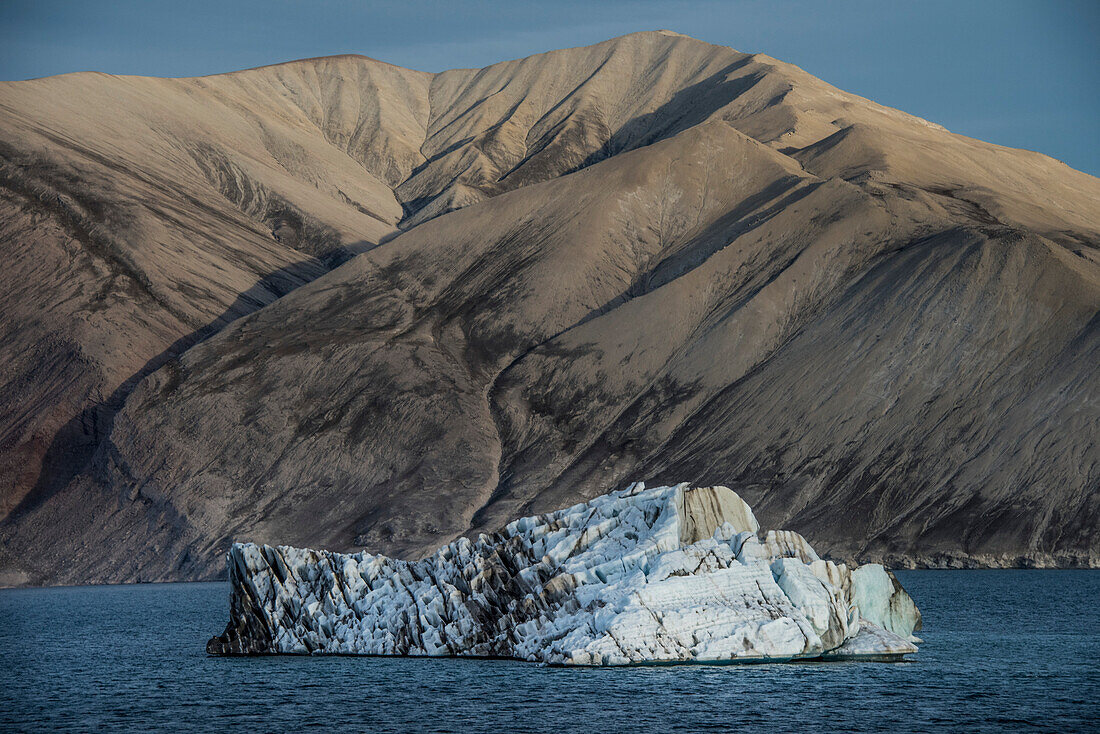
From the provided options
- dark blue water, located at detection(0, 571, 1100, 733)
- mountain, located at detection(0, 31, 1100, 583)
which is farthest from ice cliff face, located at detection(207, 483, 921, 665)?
mountain, located at detection(0, 31, 1100, 583)

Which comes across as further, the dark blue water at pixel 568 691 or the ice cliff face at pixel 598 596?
the ice cliff face at pixel 598 596

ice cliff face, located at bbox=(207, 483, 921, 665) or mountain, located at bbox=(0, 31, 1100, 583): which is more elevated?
mountain, located at bbox=(0, 31, 1100, 583)

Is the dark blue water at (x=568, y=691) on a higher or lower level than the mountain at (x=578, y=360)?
lower

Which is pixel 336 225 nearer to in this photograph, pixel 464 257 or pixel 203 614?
pixel 464 257

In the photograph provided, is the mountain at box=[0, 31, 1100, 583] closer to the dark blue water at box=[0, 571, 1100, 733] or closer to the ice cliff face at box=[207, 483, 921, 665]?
the dark blue water at box=[0, 571, 1100, 733]

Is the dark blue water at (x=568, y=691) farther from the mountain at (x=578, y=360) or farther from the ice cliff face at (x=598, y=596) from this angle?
the mountain at (x=578, y=360)

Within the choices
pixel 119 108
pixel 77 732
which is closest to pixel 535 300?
pixel 119 108

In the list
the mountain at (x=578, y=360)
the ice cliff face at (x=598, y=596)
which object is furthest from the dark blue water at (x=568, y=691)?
the mountain at (x=578, y=360)
